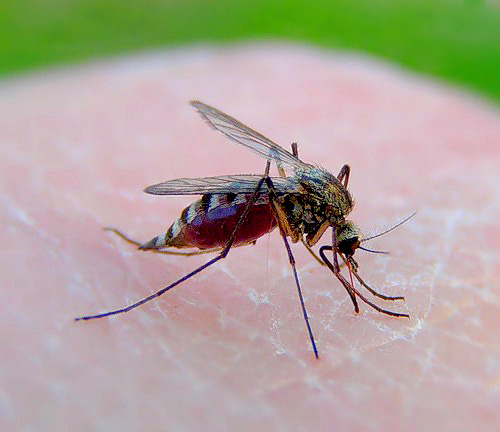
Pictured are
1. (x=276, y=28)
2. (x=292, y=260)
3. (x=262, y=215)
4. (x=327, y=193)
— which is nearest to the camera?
(x=292, y=260)

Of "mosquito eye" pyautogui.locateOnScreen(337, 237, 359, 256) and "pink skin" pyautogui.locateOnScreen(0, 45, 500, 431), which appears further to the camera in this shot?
"mosquito eye" pyautogui.locateOnScreen(337, 237, 359, 256)

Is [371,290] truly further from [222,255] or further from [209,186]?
[209,186]

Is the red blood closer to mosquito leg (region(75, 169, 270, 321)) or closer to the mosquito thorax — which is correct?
mosquito leg (region(75, 169, 270, 321))

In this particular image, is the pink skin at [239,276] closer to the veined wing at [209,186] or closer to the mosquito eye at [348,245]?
the mosquito eye at [348,245]

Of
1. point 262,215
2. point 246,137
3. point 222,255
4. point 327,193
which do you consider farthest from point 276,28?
point 222,255

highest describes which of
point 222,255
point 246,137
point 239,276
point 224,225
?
point 246,137

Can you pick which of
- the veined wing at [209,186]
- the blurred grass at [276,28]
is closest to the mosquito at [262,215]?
the veined wing at [209,186]

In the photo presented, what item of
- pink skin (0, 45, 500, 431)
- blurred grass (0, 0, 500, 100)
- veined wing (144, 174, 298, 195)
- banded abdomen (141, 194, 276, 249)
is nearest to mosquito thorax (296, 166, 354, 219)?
veined wing (144, 174, 298, 195)
